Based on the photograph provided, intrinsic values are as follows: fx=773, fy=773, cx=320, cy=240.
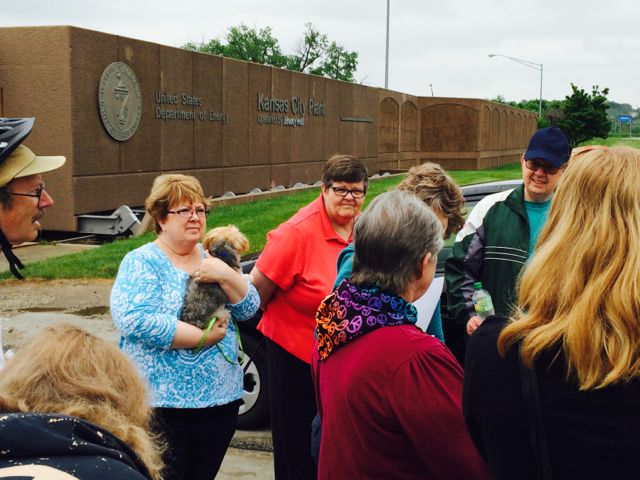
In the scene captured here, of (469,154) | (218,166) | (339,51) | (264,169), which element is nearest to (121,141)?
(218,166)

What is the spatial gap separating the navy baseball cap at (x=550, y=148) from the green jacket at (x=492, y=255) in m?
0.21

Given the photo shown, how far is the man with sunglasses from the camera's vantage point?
387cm

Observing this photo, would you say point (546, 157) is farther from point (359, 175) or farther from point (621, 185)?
point (621, 185)

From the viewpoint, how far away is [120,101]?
1538 centimetres

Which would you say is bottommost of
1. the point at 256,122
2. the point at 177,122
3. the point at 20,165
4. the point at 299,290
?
the point at 299,290

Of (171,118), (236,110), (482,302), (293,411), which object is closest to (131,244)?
(171,118)

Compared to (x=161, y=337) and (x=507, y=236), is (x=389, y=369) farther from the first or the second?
(x=507, y=236)

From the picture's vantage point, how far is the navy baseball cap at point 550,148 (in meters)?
3.92

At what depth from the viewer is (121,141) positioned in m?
15.4

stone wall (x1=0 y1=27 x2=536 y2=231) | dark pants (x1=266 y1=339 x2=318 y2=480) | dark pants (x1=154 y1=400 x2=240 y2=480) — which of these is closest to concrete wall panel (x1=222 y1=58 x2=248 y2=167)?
stone wall (x1=0 y1=27 x2=536 y2=231)

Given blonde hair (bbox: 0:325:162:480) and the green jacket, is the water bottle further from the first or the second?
blonde hair (bbox: 0:325:162:480)

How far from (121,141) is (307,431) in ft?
41.1

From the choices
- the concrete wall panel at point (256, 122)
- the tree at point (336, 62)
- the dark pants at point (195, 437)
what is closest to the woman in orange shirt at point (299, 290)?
the dark pants at point (195, 437)

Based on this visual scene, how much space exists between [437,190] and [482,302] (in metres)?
0.67
